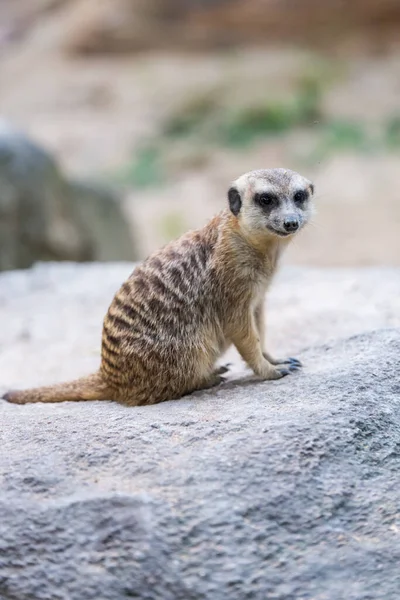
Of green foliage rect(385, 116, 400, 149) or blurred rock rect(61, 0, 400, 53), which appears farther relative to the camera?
blurred rock rect(61, 0, 400, 53)

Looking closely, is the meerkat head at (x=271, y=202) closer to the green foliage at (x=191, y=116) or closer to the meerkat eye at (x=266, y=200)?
the meerkat eye at (x=266, y=200)

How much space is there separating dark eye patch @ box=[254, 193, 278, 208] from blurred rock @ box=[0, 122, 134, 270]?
3595 millimetres

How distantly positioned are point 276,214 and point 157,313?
0.49 meters

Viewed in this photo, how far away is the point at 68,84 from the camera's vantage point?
39.6 ft

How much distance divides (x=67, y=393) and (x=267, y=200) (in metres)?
0.92

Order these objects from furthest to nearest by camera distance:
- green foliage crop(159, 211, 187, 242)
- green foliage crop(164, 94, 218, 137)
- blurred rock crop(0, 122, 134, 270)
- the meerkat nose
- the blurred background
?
green foliage crop(164, 94, 218, 137) < the blurred background < green foliage crop(159, 211, 187, 242) < blurred rock crop(0, 122, 134, 270) < the meerkat nose

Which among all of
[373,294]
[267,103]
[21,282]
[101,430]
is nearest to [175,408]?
[101,430]

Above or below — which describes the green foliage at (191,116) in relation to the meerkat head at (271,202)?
above

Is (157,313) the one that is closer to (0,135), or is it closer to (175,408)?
(175,408)

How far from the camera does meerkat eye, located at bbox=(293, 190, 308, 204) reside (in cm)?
236

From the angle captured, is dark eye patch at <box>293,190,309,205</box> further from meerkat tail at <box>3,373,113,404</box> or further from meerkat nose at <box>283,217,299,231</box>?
meerkat tail at <box>3,373,113,404</box>

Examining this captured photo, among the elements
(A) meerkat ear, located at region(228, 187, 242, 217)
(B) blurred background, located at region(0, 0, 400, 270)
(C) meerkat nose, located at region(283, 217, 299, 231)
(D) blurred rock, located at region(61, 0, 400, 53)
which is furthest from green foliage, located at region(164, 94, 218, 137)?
(C) meerkat nose, located at region(283, 217, 299, 231)

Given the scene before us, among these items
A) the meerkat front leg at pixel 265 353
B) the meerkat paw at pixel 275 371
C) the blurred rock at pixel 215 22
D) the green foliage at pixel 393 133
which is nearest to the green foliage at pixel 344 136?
the green foliage at pixel 393 133

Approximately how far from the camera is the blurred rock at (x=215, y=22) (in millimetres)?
11289
